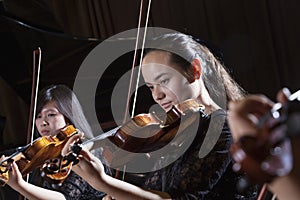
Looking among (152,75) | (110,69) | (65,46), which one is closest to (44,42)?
(65,46)

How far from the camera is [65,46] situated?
2559mm

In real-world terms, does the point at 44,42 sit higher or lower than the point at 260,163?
higher

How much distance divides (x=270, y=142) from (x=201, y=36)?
7.53ft

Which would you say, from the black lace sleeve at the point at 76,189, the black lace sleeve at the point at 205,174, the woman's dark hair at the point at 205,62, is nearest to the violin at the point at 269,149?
the black lace sleeve at the point at 205,174

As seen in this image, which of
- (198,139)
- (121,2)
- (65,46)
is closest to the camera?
(198,139)

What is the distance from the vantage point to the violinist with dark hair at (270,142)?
1.71ft

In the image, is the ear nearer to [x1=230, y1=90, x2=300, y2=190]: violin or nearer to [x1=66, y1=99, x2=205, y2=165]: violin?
[x1=66, y1=99, x2=205, y2=165]: violin

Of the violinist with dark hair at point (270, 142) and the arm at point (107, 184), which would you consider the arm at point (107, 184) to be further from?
the violinist with dark hair at point (270, 142)

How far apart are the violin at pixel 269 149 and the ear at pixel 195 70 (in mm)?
792

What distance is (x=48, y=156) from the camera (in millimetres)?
1440

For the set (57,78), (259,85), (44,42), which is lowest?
(259,85)

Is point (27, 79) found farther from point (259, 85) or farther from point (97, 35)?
point (259, 85)

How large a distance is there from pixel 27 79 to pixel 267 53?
3.37 feet

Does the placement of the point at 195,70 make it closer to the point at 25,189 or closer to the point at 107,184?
the point at 107,184
